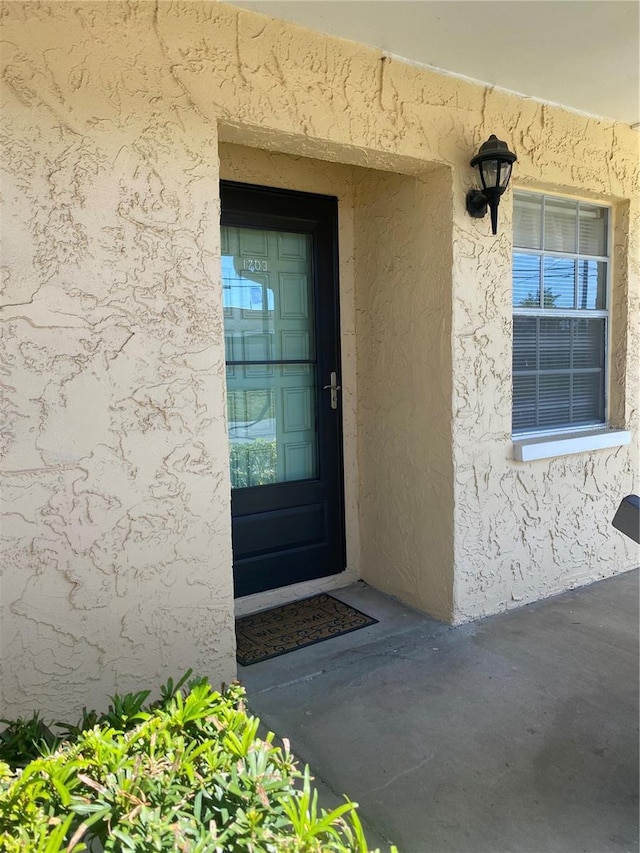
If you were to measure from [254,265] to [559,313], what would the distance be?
94.3 inches

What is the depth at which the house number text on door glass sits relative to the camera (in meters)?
4.28

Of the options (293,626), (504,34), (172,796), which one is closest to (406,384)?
(293,626)

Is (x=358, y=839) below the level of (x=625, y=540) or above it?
above

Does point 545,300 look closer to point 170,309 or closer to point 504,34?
point 504,34

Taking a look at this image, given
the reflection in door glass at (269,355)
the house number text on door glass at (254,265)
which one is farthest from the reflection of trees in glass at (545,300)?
the house number text on door glass at (254,265)

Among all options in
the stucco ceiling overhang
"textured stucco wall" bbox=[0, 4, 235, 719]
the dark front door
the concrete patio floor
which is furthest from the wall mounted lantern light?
the concrete patio floor

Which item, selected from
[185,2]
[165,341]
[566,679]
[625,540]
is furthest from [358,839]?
[625,540]

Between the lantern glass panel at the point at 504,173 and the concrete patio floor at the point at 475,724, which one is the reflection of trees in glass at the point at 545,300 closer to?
the lantern glass panel at the point at 504,173

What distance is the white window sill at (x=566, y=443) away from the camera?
4.34m

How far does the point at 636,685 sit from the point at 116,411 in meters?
3.14

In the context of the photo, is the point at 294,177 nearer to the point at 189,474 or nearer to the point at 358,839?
the point at 189,474

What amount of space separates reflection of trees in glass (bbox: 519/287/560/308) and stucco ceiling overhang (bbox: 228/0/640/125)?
4.50 ft

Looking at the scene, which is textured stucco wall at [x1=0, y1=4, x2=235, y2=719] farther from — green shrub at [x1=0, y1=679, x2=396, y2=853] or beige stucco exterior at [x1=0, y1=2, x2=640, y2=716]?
green shrub at [x1=0, y1=679, x2=396, y2=853]

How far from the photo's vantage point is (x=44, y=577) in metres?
2.71
